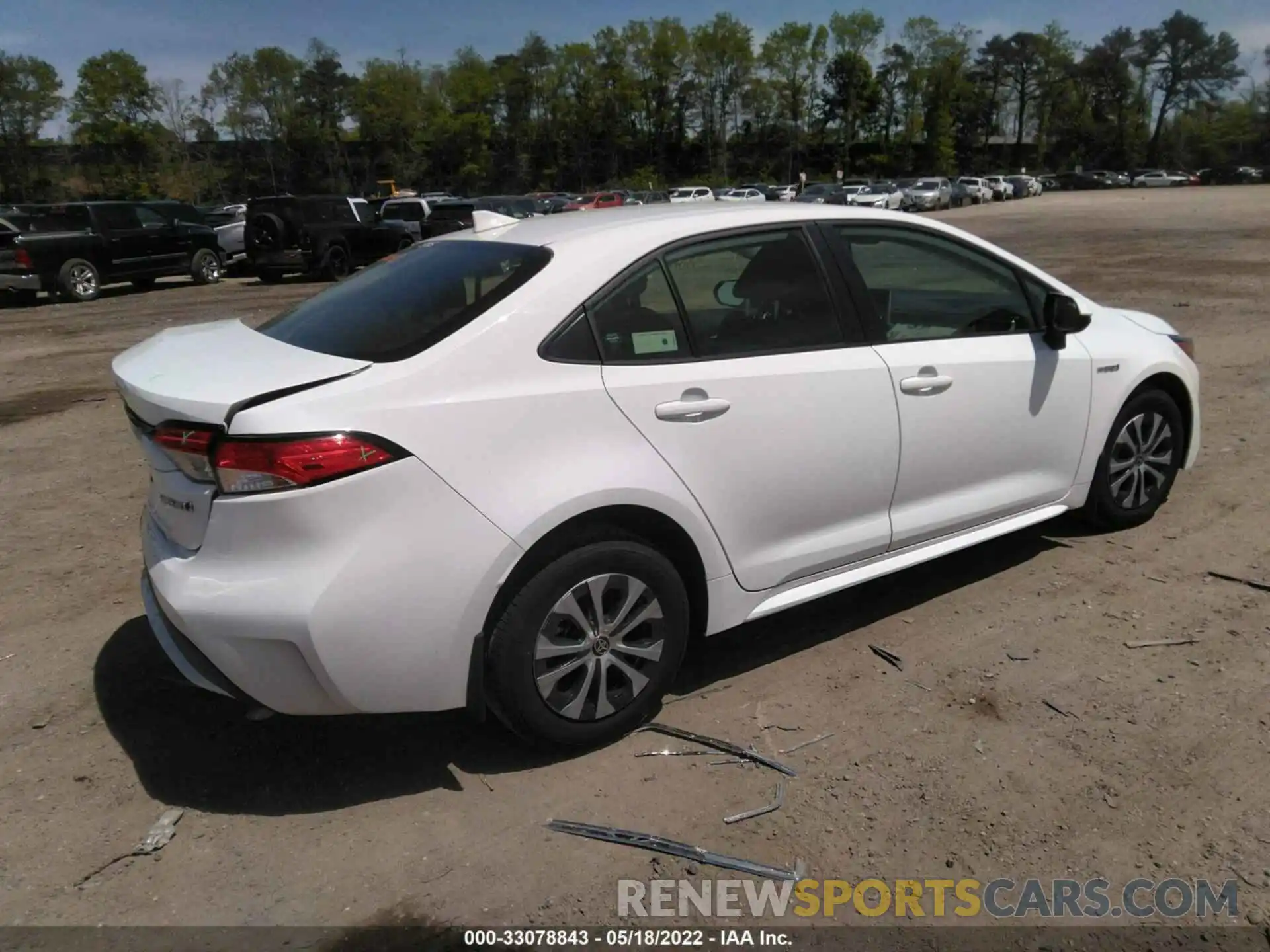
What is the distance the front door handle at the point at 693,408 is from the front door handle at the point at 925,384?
2.81ft

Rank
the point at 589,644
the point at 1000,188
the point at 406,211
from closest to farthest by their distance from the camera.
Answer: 1. the point at 589,644
2. the point at 406,211
3. the point at 1000,188

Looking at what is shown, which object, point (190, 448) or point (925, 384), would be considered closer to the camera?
point (190, 448)

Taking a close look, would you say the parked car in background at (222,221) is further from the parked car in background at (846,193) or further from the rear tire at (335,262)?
the parked car in background at (846,193)

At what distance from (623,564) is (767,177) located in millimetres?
103013

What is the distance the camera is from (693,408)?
324cm

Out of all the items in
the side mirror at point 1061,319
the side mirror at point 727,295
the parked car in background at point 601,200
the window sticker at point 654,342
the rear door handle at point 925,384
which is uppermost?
the side mirror at point 727,295

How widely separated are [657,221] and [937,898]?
234cm

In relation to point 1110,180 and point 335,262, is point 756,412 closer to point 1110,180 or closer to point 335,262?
point 335,262

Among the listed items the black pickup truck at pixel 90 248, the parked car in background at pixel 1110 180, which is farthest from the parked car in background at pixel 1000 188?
the black pickup truck at pixel 90 248

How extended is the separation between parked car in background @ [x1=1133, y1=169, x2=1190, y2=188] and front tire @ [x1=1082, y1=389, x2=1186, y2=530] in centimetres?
9177

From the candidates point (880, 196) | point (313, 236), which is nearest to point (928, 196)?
point (880, 196)

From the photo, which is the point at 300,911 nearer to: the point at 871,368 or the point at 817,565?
the point at 817,565

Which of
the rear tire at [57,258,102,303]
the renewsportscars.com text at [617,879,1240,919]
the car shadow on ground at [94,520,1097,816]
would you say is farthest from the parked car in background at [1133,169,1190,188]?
the renewsportscars.com text at [617,879,1240,919]

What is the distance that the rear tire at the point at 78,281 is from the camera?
58.9ft
